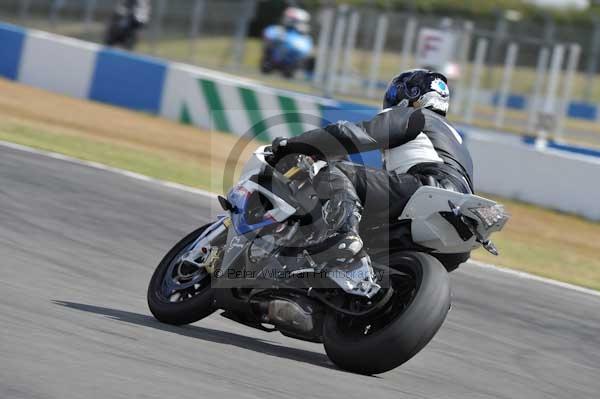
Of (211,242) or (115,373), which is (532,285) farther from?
(115,373)

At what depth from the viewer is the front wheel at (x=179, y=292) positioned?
6258 mm

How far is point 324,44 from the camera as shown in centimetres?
2169

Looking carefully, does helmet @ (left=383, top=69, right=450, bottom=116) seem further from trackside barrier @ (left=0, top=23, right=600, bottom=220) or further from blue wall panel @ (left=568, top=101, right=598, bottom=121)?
blue wall panel @ (left=568, top=101, right=598, bottom=121)

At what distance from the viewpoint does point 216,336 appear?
20.5 ft

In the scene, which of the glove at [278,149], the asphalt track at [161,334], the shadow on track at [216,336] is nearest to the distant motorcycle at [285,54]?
the asphalt track at [161,334]

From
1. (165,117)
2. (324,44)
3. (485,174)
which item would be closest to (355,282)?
(485,174)

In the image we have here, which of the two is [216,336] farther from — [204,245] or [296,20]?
[296,20]

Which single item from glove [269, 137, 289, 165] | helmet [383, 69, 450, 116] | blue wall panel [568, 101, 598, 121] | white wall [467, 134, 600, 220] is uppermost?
helmet [383, 69, 450, 116]

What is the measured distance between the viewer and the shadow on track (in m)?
6.03

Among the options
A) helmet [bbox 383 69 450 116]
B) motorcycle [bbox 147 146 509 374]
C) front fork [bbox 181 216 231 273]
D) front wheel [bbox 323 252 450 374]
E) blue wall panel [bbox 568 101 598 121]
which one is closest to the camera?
front wheel [bbox 323 252 450 374]

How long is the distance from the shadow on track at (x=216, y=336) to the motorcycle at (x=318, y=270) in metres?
0.10

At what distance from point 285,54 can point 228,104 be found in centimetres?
1244

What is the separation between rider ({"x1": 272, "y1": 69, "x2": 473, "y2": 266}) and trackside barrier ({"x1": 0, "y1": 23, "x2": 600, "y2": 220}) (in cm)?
840

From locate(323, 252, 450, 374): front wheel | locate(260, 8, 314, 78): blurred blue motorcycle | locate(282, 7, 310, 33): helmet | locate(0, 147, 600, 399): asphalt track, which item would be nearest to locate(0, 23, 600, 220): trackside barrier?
locate(0, 147, 600, 399): asphalt track
